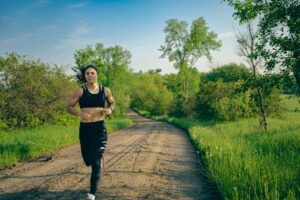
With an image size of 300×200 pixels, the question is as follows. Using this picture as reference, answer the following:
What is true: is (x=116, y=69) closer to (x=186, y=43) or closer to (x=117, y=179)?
(x=186, y=43)

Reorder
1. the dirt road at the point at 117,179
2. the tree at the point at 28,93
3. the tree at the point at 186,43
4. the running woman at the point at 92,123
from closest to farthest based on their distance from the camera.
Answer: the running woman at the point at 92,123 → the dirt road at the point at 117,179 → the tree at the point at 28,93 → the tree at the point at 186,43

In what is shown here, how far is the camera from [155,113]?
6994 cm

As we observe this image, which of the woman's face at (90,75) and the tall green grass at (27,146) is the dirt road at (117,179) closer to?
the tall green grass at (27,146)

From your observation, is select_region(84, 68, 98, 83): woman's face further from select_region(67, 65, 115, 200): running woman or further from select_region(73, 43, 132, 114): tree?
select_region(73, 43, 132, 114): tree

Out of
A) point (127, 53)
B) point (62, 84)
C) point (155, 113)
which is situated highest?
point (127, 53)

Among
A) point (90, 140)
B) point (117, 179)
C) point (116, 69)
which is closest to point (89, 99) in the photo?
point (90, 140)

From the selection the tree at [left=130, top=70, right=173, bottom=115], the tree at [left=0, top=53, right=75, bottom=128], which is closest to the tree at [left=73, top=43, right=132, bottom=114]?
the tree at [left=130, top=70, right=173, bottom=115]

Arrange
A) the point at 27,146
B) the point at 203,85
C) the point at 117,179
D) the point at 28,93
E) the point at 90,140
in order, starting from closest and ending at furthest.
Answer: the point at 90,140, the point at 117,179, the point at 27,146, the point at 28,93, the point at 203,85

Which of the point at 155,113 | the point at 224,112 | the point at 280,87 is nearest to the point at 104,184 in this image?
the point at 280,87

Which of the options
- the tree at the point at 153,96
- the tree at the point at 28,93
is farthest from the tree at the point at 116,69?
the tree at the point at 28,93

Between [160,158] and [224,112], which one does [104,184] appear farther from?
[224,112]

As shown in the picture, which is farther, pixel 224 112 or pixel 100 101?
pixel 224 112

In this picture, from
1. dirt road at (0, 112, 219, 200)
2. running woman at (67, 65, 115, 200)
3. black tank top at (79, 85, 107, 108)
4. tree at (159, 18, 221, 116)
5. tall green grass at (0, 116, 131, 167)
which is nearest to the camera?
running woman at (67, 65, 115, 200)

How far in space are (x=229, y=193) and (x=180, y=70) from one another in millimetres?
42093
